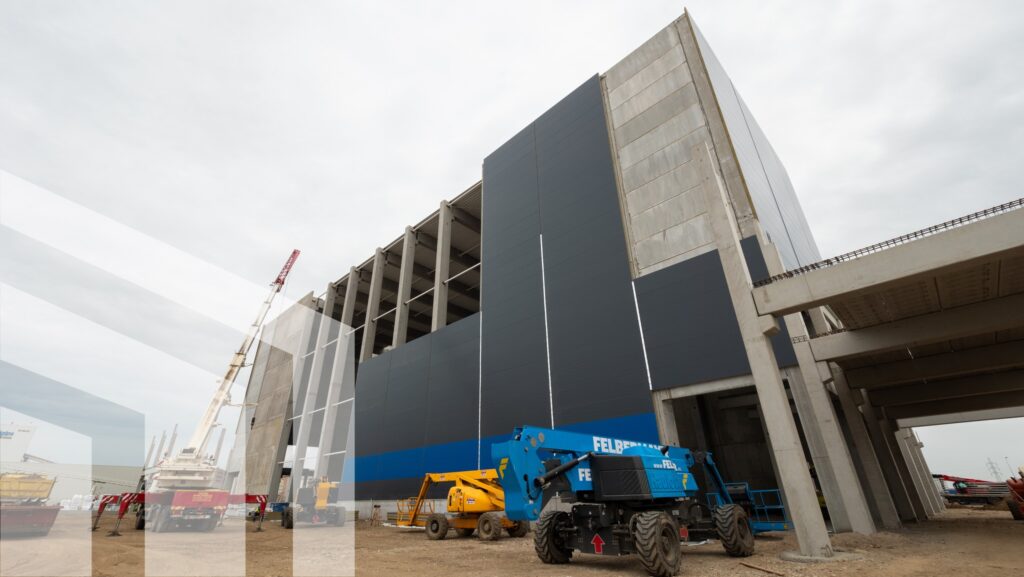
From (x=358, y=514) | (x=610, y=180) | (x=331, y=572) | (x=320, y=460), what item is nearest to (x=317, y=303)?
(x=320, y=460)

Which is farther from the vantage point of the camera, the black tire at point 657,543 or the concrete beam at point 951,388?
the concrete beam at point 951,388

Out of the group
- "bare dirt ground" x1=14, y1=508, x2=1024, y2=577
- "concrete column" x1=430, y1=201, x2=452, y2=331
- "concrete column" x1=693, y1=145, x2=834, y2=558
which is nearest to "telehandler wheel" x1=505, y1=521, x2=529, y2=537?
"bare dirt ground" x1=14, y1=508, x2=1024, y2=577

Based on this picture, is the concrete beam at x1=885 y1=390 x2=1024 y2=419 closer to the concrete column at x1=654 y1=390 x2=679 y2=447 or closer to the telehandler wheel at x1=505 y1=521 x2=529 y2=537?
the concrete column at x1=654 y1=390 x2=679 y2=447

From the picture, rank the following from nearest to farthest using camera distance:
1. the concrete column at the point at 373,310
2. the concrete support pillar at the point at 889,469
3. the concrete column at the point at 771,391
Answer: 1. the concrete column at the point at 771,391
2. the concrete support pillar at the point at 889,469
3. the concrete column at the point at 373,310

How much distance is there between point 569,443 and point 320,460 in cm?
2870

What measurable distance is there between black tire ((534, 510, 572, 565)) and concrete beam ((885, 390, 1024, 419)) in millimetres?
24336

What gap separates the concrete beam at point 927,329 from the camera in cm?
1177

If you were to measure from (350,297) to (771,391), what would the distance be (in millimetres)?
36218

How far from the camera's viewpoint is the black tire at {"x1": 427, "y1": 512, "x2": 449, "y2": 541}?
16.0m

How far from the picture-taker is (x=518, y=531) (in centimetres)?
1577

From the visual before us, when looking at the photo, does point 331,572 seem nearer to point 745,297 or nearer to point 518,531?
point 518,531

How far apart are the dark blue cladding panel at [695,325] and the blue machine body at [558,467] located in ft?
19.5

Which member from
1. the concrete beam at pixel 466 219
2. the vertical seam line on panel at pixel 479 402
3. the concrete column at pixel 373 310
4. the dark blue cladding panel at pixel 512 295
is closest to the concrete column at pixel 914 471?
the dark blue cladding panel at pixel 512 295

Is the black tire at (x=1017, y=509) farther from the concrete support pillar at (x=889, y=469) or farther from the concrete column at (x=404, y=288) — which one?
the concrete column at (x=404, y=288)
